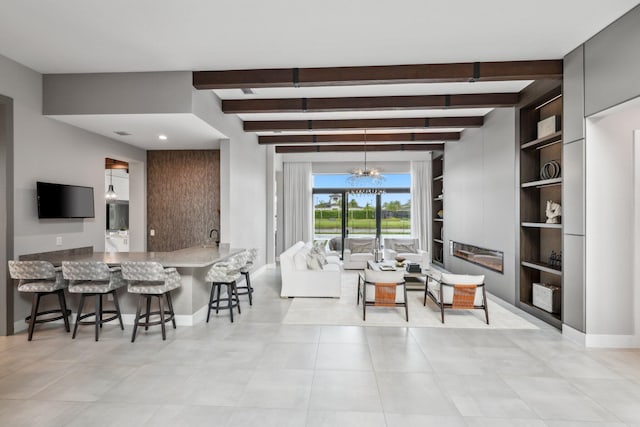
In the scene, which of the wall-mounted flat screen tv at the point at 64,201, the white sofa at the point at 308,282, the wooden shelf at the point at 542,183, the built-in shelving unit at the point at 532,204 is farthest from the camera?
the white sofa at the point at 308,282

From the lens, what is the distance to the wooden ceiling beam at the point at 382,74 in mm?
3979

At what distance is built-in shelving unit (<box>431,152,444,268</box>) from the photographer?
372 inches

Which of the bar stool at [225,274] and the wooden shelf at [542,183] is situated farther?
the bar stool at [225,274]

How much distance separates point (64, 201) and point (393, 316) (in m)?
4.62

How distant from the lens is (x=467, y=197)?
7.12 metres

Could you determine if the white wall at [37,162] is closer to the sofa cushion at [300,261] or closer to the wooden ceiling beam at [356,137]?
the sofa cushion at [300,261]

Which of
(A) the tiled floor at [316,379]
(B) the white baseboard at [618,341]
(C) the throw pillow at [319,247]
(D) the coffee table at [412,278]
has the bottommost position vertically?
(A) the tiled floor at [316,379]

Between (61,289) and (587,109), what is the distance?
20.2 ft

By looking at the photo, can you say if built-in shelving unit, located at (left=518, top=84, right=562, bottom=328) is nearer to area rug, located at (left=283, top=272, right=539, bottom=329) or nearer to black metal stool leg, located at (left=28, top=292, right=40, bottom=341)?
area rug, located at (left=283, top=272, right=539, bottom=329)

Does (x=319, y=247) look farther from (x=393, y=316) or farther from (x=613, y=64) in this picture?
(x=613, y=64)

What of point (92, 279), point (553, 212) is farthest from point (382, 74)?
point (92, 279)

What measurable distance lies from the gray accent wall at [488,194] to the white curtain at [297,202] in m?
4.04

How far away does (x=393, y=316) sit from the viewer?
4711 mm

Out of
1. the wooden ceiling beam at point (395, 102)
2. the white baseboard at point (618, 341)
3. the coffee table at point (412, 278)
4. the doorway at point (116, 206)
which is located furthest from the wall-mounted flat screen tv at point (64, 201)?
the white baseboard at point (618, 341)
